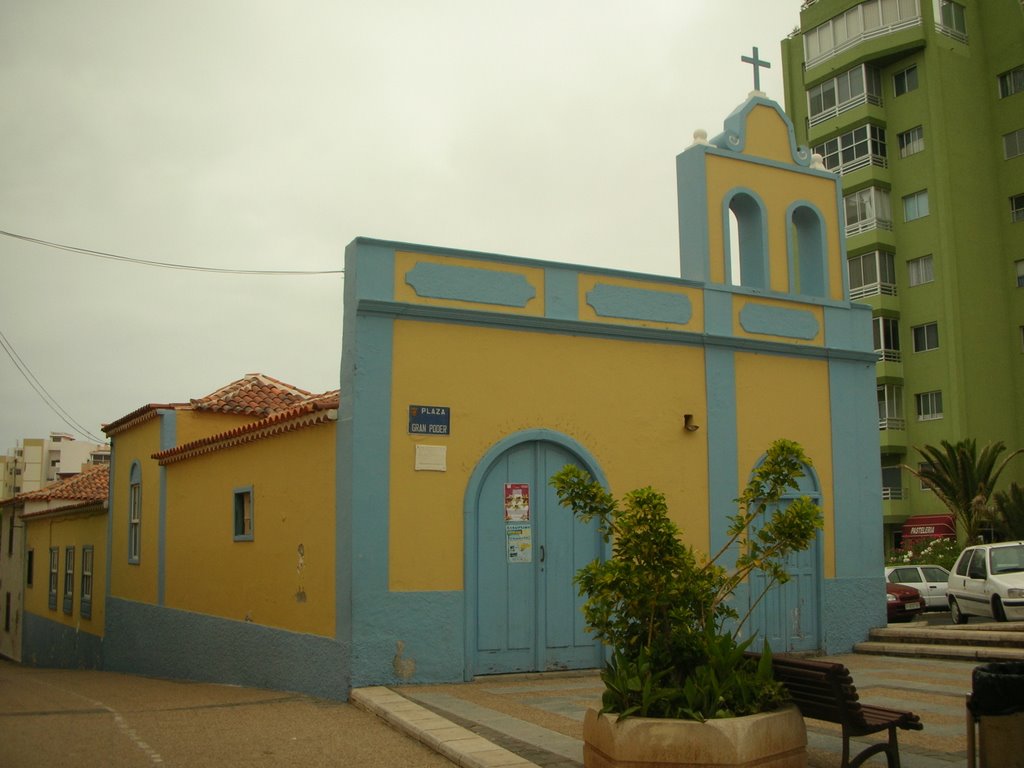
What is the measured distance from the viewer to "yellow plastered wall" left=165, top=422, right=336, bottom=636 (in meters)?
10.9

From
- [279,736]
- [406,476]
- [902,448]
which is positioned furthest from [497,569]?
[902,448]

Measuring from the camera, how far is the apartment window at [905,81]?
37062mm

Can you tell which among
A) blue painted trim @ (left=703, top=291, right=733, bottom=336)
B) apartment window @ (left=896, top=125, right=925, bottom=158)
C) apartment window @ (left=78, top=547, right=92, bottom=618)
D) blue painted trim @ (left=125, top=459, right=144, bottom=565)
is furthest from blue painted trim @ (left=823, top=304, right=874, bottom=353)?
apartment window @ (left=896, top=125, right=925, bottom=158)

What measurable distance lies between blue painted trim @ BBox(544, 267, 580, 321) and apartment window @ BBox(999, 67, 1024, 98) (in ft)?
104

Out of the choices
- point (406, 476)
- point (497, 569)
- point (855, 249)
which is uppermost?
point (855, 249)

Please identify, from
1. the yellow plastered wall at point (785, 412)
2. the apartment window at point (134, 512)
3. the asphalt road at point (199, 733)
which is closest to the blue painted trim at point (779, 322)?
the yellow plastered wall at point (785, 412)

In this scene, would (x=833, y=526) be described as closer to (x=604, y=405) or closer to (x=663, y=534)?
(x=604, y=405)

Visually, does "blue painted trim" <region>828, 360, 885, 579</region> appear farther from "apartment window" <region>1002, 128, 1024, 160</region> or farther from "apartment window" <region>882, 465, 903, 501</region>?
"apartment window" <region>1002, 128, 1024, 160</region>

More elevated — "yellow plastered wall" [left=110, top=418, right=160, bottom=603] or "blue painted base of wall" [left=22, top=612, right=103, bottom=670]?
"yellow plastered wall" [left=110, top=418, right=160, bottom=603]

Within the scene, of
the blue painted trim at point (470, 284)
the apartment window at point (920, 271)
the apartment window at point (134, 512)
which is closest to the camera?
the blue painted trim at point (470, 284)

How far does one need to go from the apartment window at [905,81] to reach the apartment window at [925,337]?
900cm

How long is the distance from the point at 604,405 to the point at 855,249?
28.6 meters

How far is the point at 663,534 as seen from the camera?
263 inches

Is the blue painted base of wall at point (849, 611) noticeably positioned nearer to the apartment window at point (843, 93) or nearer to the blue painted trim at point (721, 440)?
the blue painted trim at point (721, 440)
